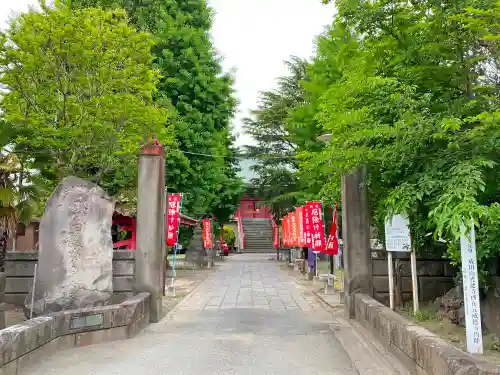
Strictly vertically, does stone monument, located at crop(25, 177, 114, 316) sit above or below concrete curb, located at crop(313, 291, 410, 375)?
above

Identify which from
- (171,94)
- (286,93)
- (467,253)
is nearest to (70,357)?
(467,253)

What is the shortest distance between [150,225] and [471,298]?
6.29m

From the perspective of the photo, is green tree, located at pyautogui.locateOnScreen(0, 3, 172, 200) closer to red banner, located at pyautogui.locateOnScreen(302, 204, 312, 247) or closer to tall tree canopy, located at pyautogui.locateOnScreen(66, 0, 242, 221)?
tall tree canopy, located at pyautogui.locateOnScreen(66, 0, 242, 221)

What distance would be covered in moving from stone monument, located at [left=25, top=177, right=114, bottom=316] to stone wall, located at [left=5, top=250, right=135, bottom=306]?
1361 millimetres

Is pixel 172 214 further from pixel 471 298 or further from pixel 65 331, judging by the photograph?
pixel 471 298

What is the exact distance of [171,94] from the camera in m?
21.0

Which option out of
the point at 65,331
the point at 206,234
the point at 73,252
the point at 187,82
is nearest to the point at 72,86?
the point at 73,252

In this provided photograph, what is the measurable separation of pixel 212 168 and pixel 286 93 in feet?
31.4

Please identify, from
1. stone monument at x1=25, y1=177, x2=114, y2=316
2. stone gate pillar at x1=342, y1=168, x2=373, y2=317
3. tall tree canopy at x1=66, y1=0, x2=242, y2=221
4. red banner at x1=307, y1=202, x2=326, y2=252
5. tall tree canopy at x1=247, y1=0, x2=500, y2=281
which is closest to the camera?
tall tree canopy at x1=247, y1=0, x2=500, y2=281

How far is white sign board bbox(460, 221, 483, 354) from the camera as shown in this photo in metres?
5.01

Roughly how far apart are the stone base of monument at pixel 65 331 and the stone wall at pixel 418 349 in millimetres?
4144

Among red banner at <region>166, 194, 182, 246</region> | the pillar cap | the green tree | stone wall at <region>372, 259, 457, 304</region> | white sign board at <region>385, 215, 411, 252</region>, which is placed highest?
the green tree

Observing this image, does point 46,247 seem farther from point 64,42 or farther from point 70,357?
point 64,42

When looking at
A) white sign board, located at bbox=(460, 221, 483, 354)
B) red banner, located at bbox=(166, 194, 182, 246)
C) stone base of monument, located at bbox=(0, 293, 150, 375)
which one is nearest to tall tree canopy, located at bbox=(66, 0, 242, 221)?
red banner, located at bbox=(166, 194, 182, 246)
